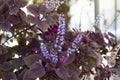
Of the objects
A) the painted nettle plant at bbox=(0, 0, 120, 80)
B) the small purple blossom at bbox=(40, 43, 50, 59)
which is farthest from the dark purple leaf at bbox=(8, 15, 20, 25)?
the small purple blossom at bbox=(40, 43, 50, 59)

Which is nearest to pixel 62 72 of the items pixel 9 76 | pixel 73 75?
pixel 73 75

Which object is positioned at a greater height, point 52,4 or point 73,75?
point 52,4

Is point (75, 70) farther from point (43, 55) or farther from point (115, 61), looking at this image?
point (115, 61)

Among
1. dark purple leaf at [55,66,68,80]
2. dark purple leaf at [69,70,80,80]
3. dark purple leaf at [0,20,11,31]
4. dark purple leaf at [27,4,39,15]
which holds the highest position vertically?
dark purple leaf at [27,4,39,15]

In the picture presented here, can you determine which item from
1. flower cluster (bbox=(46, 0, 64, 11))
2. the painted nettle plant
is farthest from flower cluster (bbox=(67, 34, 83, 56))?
flower cluster (bbox=(46, 0, 64, 11))

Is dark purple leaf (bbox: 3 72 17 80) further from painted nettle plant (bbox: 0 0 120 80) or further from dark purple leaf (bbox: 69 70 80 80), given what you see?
dark purple leaf (bbox: 69 70 80 80)

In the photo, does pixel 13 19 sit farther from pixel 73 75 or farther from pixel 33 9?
pixel 73 75

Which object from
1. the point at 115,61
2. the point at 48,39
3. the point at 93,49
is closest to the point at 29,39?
the point at 48,39

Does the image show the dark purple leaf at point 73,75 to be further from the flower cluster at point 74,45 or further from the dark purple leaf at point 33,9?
the dark purple leaf at point 33,9

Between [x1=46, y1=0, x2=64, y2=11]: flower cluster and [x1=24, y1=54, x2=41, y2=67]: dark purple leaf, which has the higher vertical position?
[x1=46, y1=0, x2=64, y2=11]: flower cluster
